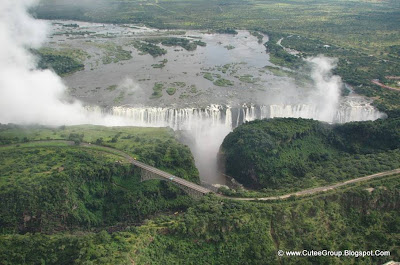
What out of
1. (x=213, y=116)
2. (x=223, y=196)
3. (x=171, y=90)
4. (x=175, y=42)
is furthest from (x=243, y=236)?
(x=175, y=42)

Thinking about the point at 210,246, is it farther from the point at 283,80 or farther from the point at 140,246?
the point at 283,80

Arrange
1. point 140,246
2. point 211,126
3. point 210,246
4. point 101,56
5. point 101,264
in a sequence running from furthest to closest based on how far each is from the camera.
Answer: point 101,56, point 211,126, point 210,246, point 140,246, point 101,264

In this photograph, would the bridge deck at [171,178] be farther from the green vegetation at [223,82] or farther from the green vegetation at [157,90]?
the green vegetation at [223,82]

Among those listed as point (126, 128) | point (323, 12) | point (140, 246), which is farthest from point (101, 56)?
point (323, 12)

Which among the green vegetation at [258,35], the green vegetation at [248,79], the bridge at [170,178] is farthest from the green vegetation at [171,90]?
the green vegetation at [258,35]

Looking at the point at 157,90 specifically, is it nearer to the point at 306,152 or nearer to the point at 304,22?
the point at 306,152
